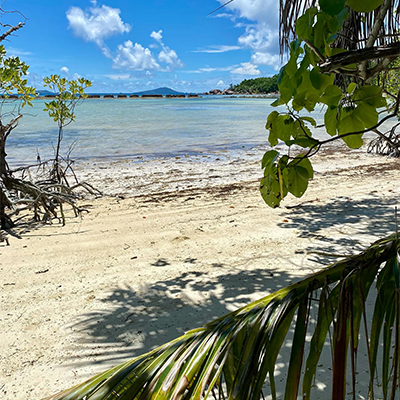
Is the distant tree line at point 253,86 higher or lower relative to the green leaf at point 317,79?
higher

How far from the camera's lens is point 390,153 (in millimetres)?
13172

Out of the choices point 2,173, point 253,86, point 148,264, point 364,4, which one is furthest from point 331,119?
point 253,86

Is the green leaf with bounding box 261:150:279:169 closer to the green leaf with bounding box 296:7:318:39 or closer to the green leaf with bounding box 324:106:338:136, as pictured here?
the green leaf with bounding box 324:106:338:136

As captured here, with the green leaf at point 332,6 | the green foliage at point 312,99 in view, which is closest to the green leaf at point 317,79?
the green foliage at point 312,99

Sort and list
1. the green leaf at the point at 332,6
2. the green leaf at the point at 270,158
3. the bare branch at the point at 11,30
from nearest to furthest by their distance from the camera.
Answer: the green leaf at the point at 332,6, the green leaf at the point at 270,158, the bare branch at the point at 11,30


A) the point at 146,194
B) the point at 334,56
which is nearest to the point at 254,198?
the point at 146,194

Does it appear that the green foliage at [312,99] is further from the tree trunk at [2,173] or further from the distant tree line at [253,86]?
the distant tree line at [253,86]

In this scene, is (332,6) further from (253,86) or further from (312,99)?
(253,86)

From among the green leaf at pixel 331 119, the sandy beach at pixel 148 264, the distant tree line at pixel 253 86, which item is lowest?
the sandy beach at pixel 148 264

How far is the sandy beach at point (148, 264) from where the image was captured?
115 inches

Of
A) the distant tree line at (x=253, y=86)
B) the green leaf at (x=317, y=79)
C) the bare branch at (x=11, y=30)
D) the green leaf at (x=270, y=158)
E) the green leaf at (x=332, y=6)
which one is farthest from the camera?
the distant tree line at (x=253, y=86)

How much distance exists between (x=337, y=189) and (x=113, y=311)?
6115mm

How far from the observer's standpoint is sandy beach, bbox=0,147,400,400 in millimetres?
2918

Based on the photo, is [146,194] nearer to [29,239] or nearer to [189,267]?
[29,239]
